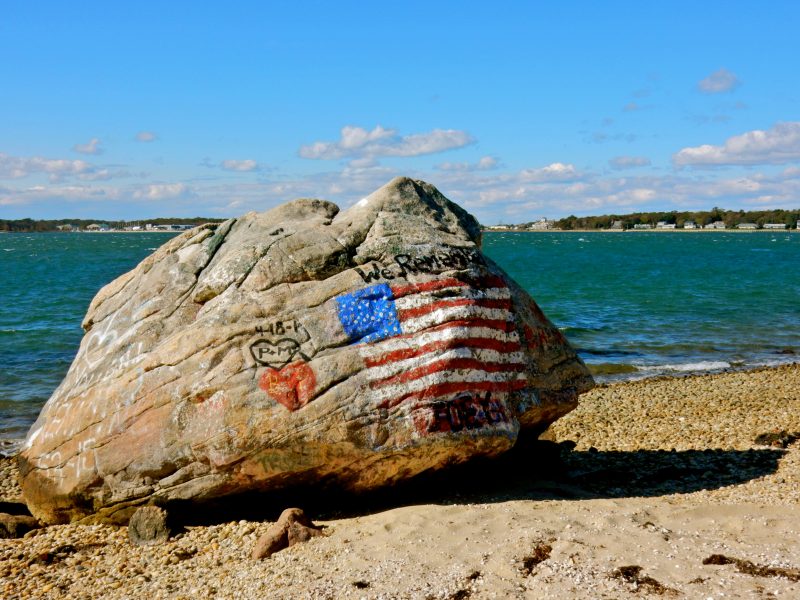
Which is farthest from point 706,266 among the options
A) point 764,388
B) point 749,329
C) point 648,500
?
point 648,500

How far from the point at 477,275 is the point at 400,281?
3.30 ft

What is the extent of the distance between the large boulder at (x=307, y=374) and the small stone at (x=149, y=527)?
0.21 meters

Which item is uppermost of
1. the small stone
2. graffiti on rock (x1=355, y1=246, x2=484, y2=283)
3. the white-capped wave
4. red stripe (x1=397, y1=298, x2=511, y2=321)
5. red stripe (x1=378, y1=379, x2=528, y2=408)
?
graffiti on rock (x1=355, y1=246, x2=484, y2=283)

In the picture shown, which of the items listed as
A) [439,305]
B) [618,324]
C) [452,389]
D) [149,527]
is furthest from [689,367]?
[149,527]

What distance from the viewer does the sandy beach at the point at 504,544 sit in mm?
7145

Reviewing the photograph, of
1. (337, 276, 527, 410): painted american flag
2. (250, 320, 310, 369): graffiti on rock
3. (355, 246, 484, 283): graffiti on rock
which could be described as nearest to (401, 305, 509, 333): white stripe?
(337, 276, 527, 410): painted american flag

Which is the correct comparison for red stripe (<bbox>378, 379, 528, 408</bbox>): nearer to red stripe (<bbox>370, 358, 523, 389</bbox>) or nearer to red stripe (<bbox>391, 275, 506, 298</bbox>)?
red stripe (<bbox>370, 358, 523, 389</bbox>)

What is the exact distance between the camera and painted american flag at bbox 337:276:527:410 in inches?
350

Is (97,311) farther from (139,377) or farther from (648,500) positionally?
(648,500)

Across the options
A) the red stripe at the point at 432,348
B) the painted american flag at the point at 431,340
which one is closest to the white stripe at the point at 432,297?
the painted american flag at the point at 431,340

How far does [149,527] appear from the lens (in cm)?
906

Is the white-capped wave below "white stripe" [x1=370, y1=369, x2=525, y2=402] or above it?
below

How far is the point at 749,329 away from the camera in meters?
31.3

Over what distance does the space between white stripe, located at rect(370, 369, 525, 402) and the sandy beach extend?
1.30 m
